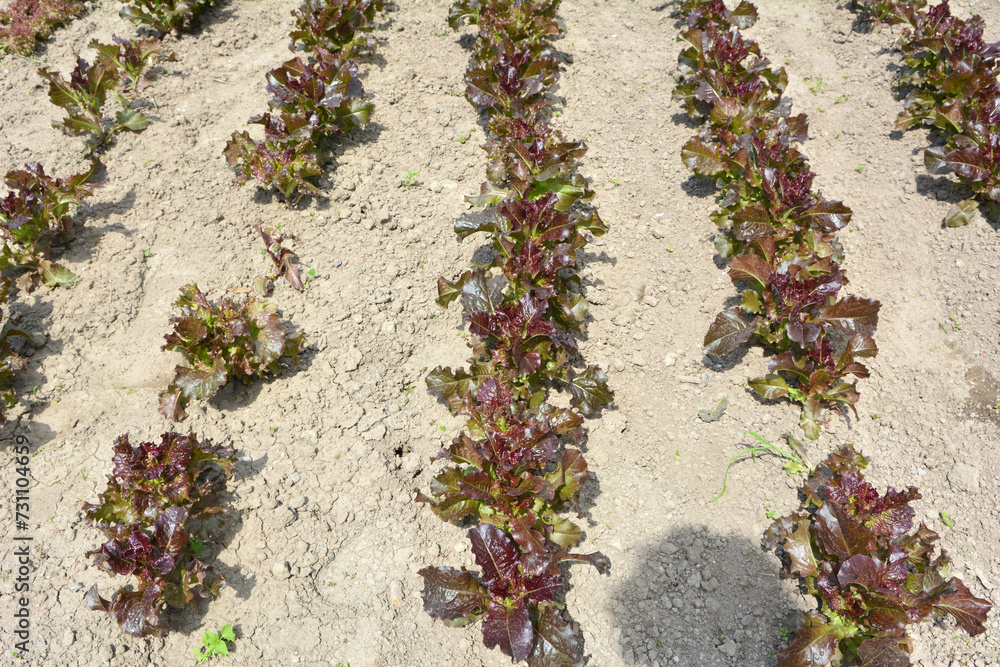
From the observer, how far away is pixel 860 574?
10.5 feet

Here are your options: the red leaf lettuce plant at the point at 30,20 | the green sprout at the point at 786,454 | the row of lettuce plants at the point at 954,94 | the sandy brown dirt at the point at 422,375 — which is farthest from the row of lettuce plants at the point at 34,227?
the row of lettuce plants at the point at 954,94

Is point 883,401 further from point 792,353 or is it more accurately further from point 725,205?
point 725,205

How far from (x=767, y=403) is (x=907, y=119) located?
12.2 ft

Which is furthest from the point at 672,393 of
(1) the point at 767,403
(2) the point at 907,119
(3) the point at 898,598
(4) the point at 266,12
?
(4) the point at 266,12

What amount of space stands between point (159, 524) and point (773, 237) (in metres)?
4.75

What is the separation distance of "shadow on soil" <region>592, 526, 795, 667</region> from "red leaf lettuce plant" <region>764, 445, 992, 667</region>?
156mm

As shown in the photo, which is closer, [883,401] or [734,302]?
[883,401]

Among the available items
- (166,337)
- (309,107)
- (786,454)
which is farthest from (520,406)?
(309,107)

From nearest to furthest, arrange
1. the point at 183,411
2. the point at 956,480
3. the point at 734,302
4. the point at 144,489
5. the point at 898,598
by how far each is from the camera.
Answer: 1. the point at 898,598
2. the point at 144,489
3. the point at 956,480
4. the point at 183,411
5. the point at 734,302

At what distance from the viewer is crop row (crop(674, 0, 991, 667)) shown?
3.21m

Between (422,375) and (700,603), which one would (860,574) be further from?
(422,375)

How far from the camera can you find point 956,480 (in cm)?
391

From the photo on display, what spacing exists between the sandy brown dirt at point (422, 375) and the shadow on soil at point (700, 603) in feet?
0.04

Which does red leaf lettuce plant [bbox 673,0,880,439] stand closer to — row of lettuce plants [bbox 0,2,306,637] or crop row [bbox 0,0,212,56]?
row of lettuce plants [bbox 0,2,306,637]
